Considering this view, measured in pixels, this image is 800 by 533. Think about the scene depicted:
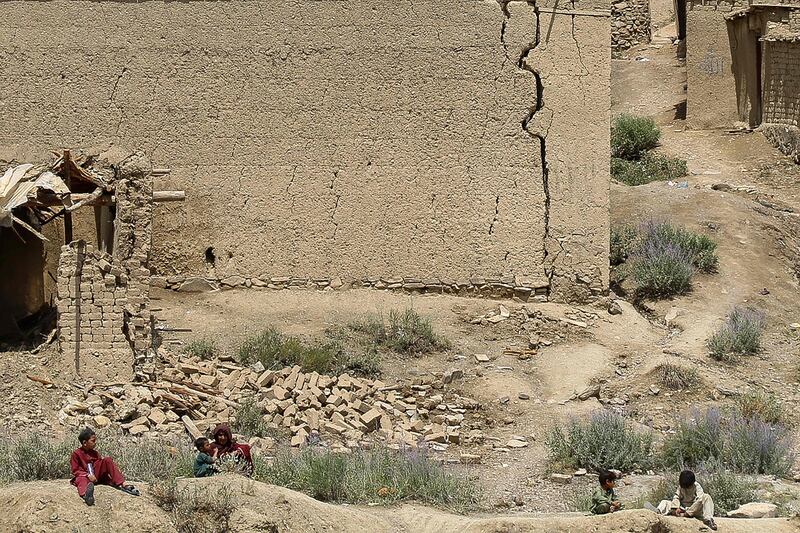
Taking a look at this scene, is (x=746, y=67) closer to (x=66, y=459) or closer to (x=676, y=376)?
(x=676, y=376)

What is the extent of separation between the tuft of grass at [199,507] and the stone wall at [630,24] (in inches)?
849

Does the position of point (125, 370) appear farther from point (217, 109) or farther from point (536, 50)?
point (536, 50)

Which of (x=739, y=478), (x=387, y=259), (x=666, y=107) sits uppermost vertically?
(x=666, y=107)

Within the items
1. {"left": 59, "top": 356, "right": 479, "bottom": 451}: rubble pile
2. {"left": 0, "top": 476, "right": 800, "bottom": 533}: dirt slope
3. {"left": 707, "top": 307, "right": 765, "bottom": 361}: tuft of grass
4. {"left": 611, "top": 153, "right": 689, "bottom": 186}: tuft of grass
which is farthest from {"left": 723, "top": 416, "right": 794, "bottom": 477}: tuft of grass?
{"left": 611, "top": 153, "right": 689, "bottom": 186}: tuft of grass

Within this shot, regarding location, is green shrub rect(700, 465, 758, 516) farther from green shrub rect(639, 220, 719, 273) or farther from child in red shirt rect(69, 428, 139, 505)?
green shrub rect(639, 220, 719, 273)

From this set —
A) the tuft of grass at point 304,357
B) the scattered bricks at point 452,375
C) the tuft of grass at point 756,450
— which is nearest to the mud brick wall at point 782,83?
the scattered bricks at point 452,375

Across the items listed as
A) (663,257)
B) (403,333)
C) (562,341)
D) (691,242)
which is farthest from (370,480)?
(691,242)

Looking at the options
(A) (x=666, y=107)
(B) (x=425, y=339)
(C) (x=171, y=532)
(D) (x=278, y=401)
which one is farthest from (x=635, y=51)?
(C) (x=171, y=532)

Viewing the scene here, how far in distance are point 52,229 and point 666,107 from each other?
13.0 m

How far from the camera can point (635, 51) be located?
28297 millimetres

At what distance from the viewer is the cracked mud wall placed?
14.7 metres

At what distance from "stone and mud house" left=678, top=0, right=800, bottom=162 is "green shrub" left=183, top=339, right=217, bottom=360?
36.6 feet

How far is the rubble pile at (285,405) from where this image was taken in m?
11.4

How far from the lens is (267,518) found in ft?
27.1
